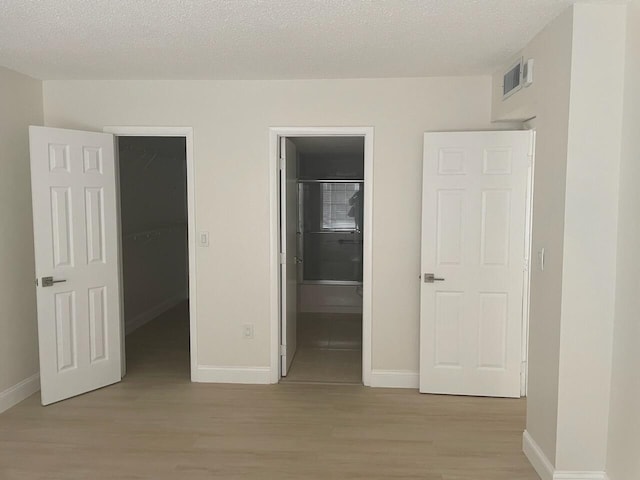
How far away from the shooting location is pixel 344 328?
20.1 ft

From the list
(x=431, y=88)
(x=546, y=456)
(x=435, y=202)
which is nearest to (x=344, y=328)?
(x=435, y=202)

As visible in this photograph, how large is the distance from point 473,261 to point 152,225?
4.40 m

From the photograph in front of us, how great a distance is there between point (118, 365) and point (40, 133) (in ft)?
6.18

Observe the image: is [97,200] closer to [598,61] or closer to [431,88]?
[431,88]

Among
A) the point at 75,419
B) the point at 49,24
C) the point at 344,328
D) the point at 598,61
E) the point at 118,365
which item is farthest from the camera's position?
the point at 344,328

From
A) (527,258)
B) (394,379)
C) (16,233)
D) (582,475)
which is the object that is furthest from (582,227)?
(16,233)

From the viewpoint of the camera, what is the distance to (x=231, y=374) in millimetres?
4277

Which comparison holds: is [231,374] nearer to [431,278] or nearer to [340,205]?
[431,278]

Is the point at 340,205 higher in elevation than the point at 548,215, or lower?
higher

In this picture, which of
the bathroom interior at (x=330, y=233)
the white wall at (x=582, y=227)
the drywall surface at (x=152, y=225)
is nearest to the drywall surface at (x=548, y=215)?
the white wall at (x=582, y=227)

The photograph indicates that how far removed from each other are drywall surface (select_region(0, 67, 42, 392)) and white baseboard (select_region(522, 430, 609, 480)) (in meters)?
3.50

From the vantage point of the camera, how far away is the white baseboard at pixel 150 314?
19.5ft

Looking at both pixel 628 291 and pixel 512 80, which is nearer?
pixel 628 291

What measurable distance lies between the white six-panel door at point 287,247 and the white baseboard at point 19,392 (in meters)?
1.93
